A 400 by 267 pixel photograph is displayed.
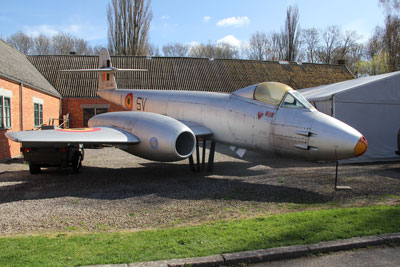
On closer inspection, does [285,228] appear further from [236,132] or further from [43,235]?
[236,132]

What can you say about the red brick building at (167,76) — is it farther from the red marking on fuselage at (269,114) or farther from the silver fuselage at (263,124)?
the red marking on fuselage at (269,114)

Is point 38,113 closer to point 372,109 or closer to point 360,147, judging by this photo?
point 360,147

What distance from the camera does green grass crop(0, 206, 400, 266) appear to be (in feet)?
11.6

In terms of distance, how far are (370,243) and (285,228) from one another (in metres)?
1.10

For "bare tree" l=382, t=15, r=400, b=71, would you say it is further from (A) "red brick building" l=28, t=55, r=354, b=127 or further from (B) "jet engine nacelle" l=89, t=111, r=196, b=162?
(B) "jet engine nacelle" l=89, t=111, r=196, b=162

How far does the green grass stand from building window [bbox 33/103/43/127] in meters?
13.6

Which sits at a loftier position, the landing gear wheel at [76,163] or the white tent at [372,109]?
the white tent at [372,109]

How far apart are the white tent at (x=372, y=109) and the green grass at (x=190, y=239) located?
25.3ft

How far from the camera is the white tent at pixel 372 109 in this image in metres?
11.9

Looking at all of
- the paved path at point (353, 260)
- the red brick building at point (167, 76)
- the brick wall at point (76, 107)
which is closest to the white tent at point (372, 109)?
the paved path at point (353, 260)

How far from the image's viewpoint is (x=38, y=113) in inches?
651

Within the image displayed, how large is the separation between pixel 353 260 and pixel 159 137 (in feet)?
17.3

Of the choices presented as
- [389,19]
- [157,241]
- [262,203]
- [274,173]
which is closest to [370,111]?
[274,173]

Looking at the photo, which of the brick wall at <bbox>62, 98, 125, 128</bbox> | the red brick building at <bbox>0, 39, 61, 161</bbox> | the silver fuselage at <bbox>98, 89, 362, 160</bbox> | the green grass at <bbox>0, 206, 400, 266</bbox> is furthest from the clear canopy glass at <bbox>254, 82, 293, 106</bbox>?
the brick wall at <bbox>62, 98, 125, 128</bbox>
